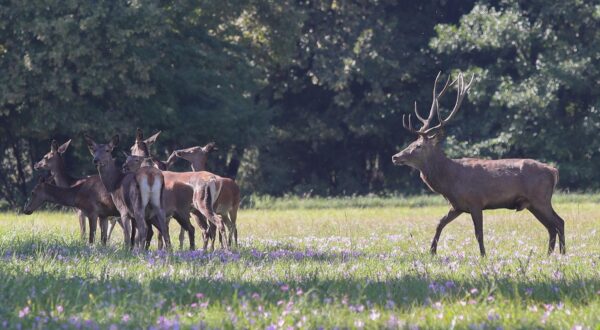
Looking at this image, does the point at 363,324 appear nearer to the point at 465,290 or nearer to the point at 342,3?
the point at 465,290

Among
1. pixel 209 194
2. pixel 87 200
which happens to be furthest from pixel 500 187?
pixel 87 200

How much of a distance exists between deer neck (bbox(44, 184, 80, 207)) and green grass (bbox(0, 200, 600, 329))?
170 centimetres

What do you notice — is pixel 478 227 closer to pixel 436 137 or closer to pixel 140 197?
pixel 436 137

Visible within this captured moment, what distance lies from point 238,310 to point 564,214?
16499 millimetres

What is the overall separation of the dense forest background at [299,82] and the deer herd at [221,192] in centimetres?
1331

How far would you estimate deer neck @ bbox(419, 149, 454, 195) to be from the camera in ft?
47.2

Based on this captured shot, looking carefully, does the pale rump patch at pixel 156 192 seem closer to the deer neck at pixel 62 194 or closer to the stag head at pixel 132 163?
the stag head at pixel 132 163

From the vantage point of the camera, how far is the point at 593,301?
7750mm

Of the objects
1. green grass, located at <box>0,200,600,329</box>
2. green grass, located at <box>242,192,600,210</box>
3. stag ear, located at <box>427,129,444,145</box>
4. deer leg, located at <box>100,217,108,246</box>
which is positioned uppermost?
stag ear, located at <box>427,129,444,145</box>

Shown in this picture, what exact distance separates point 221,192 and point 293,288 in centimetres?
710

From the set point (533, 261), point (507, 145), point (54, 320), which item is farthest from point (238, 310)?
point (507, 145)

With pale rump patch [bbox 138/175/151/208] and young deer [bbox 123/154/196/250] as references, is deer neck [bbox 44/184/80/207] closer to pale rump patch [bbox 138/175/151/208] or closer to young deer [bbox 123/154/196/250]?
young deer [bbox 123/154/196/250]

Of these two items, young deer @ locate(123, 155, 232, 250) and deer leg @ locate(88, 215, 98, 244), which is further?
young deer @ locate(123, 155, 232, 250)

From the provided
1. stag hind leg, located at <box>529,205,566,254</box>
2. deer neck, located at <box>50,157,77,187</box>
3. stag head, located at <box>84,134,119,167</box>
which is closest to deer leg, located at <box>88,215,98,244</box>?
stag head, located at <box>84,134,119,167</box>
